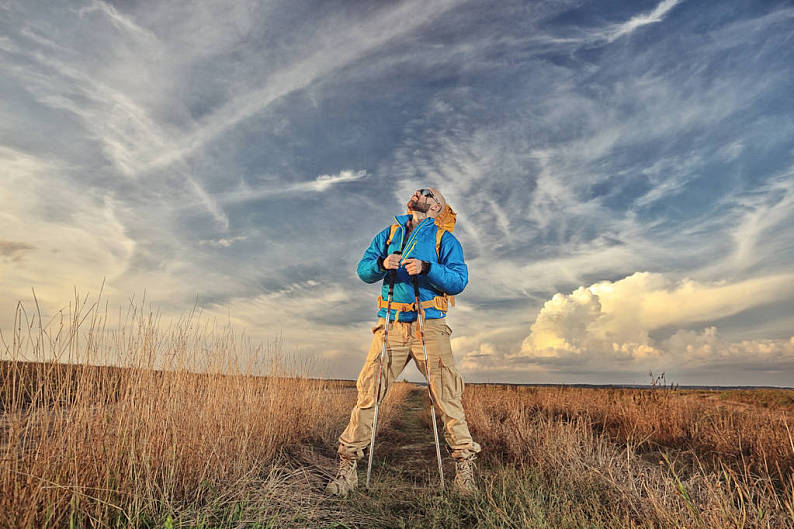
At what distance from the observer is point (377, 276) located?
4078 mm

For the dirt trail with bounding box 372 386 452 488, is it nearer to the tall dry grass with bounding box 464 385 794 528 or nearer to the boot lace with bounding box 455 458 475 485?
the boot lace with bounding box 455 458 475 485

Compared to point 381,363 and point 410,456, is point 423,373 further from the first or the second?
point 410,456

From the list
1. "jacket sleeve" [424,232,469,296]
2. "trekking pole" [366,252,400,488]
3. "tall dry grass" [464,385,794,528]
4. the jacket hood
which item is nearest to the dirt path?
"trekking pole" [366,252,400,488]

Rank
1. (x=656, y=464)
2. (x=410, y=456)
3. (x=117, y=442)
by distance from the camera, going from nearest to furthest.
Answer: (x=117, y=442)
(x=656, y=464)
(x=410, y=456)

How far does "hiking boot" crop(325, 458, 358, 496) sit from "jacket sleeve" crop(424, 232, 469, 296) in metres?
1.60

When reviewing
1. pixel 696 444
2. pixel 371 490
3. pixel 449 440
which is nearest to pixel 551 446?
pixel 449 440

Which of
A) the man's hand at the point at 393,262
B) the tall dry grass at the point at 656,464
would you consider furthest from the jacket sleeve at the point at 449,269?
the tall dry grass at the point at 656,464

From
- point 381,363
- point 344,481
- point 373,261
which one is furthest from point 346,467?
point 373,261

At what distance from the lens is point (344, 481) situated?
386 centimetres

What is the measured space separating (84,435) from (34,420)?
42 cm

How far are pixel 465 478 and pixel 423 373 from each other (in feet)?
2.86

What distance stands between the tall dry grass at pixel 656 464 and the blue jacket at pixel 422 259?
156cm

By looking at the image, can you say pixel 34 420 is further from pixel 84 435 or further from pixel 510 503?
→ pixel 510 503

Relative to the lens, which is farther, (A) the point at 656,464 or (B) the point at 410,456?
(B) the point at 410,456
